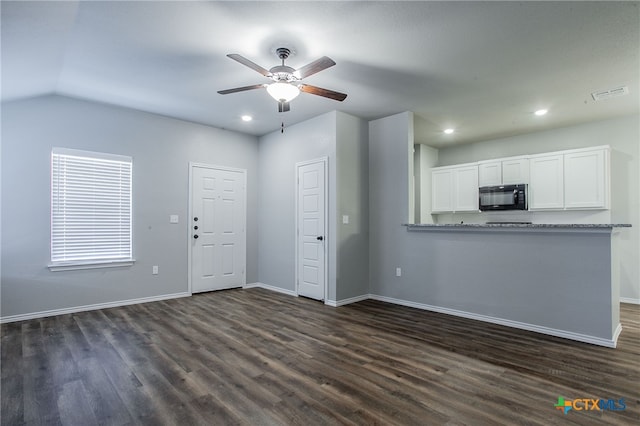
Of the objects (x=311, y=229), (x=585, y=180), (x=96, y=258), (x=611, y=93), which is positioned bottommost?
(x=96, y=258)

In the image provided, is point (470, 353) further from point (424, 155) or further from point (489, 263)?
point (424, 155)

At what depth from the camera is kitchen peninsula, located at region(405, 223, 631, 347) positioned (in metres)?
3.21

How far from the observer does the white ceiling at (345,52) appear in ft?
7.96

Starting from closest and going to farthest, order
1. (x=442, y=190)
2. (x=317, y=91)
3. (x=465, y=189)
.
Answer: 1. (x=317, y=91)
2. (x=465, y=189)
3. (x=442, y=190)

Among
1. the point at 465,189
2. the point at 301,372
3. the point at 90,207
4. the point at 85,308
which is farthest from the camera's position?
the point at 465,189

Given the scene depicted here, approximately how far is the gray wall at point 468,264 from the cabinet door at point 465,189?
80.2 inches

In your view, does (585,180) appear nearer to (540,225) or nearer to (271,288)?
(540,225)

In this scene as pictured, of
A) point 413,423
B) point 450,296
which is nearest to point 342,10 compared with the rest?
point 413,423

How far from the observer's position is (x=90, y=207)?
14.5 feet

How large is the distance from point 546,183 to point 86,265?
693cm

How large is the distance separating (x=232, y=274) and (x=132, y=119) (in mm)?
2918

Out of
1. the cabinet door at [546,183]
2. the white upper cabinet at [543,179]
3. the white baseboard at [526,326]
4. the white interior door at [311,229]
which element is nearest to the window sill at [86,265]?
the white interior door at [311,229]

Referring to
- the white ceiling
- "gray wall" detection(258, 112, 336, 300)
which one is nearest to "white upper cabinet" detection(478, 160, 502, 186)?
the white ceiling

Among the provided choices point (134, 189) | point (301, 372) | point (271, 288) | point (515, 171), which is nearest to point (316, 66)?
point (301, 372)
